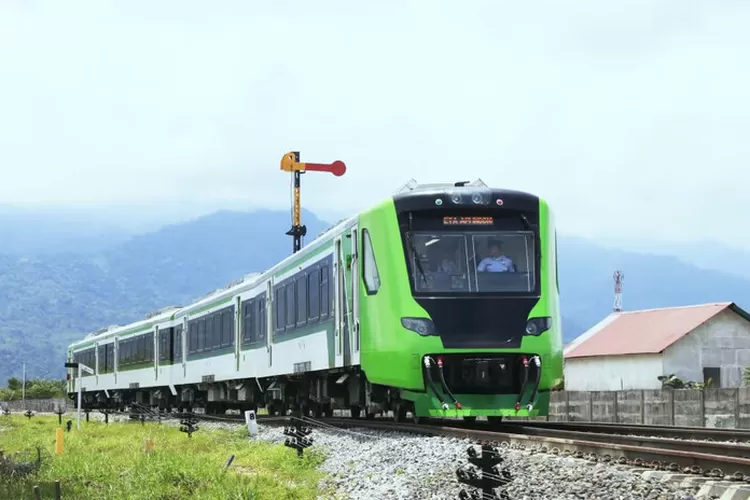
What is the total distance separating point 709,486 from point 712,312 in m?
35.1

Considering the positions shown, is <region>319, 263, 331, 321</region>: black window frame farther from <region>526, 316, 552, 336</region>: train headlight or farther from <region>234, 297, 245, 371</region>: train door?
<region>234, 297, 245, 371</region>: train door

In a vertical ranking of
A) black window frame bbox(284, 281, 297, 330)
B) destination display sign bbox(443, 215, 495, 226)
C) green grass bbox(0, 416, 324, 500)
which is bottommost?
green grass bbox(0, 416, 324, 500)

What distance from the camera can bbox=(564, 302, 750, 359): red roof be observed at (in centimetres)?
4084

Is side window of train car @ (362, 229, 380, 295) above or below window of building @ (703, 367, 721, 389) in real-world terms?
above

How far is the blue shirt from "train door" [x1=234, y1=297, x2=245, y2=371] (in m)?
12.8

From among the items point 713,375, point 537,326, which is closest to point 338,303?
point 537,326

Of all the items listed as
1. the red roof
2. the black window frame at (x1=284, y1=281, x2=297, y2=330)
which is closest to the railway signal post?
the red roof

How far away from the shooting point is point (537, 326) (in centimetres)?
1505

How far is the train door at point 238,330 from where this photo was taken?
2722 cm

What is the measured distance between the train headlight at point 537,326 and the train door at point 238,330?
1308 cm

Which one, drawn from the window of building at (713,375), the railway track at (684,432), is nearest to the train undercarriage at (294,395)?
the railway track at (684,432)

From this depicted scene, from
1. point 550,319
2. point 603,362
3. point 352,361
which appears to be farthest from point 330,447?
point 603,362

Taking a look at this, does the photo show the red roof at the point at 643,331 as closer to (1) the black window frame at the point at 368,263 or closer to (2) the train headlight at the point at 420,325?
(1) the black window frame at the point at 368,263

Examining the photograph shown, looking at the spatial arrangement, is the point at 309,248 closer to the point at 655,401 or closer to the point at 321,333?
the point at 321,333
